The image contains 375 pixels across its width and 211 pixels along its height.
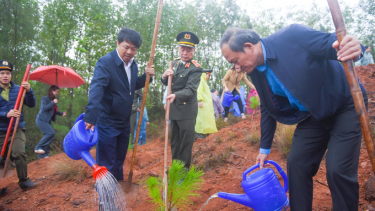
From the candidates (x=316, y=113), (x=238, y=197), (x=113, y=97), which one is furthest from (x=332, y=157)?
(x=113, y=97)

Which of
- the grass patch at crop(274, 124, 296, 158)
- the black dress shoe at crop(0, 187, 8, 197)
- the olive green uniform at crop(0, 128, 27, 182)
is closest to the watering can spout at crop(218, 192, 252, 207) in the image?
the grass patch at crop(274, 124, 296, 158)

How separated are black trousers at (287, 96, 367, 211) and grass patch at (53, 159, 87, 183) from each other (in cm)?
398

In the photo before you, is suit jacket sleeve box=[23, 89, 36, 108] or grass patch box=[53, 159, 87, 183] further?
grass patch box=[53, 159, 87, 183]

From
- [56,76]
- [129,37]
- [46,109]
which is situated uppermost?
[129,37]

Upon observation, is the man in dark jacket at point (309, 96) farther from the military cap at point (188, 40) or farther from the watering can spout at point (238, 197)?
the military cap at point (188, 40)

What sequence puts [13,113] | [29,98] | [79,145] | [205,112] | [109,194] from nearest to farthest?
[79,145]
[109,194]
[13,113]
[29,98]
[205,112]

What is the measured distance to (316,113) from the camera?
5.16ft

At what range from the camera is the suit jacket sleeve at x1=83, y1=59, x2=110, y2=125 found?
2.34m

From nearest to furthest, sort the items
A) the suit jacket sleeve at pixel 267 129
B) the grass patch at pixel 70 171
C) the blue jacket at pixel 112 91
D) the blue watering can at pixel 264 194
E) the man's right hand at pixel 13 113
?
the blue watering can at pixel 264 194 < the suit jacket sleeve at pixel 267 129 < the blue jacket at pixel 112 91 < the man's right hand at pixel 13 113 < the grass patch at pixel 70 171

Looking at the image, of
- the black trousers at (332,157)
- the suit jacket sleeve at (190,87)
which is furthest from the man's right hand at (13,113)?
the black trousers at (332,157)

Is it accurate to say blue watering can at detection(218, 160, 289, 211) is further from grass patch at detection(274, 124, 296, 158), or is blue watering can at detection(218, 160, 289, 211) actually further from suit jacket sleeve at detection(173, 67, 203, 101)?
grass patch at detection(274, 124, 296, 158)

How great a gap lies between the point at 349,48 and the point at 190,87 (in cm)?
212

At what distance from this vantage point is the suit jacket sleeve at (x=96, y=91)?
2.34m

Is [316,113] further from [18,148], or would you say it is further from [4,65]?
[4,65]
